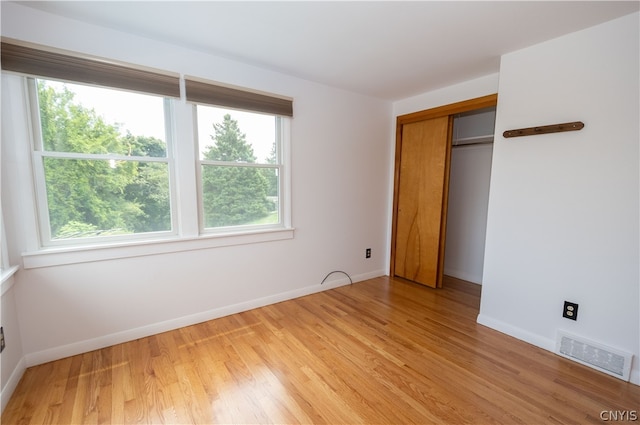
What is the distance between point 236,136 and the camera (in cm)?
268

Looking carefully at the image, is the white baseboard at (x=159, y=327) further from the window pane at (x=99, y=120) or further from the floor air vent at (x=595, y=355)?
the floor air vent at (x=595, y=355)

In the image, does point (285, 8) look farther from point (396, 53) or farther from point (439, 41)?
point (439, 41)

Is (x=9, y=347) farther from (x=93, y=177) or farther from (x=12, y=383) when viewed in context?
(x=93, y=177)

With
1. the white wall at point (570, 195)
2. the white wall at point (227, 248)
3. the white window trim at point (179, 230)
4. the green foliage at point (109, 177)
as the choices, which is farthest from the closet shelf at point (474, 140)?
the green foliage at point (109, 177)

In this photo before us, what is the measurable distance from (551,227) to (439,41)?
1710mm

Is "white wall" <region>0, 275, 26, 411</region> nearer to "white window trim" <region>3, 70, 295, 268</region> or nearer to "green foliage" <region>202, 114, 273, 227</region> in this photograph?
"white window trim" <region>3, 70, 295, 268</region>

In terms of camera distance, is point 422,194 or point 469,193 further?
point 469,193

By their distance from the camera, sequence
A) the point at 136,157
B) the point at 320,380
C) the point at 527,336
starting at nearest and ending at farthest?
the point at 320,380, the point at 136,157, the point at 527,336

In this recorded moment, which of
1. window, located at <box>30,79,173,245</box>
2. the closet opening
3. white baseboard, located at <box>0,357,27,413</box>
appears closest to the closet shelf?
the closet opening

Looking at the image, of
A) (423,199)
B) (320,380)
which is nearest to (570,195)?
(423,199)

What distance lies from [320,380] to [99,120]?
247 centimetres

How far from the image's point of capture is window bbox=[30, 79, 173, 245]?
1.92 metres

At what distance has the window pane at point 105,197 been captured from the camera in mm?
1968

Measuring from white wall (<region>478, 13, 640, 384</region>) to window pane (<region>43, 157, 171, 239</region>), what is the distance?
118 inches
